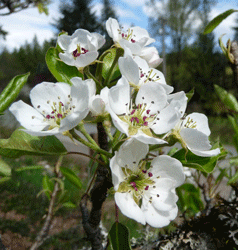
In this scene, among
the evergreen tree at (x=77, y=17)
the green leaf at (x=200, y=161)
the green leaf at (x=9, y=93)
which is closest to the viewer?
the green leaf at (x=200, y=161)

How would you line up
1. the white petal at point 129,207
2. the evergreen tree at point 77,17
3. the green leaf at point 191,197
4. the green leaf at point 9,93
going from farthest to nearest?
the evergreen tree at point 77,17 → the green leaf at point 191,197 → the green leaf at point 9,93 → the white petal at point 129,207

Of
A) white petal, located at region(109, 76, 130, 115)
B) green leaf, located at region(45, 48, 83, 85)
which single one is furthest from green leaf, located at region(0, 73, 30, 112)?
white petal, located at region(109, 76, 130, 115)

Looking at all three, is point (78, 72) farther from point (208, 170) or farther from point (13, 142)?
point (208, 170)

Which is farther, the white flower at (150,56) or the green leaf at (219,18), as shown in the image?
the green leaf at (219,18)

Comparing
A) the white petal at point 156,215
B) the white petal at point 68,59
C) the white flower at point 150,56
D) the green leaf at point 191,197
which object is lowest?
the green leaf at point 191,197

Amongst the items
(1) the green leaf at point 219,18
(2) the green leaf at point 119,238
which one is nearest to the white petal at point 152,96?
(2) the green leaf at point 119,238

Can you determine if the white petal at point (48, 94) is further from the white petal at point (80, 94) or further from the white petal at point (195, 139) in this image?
the white petal at point (195, 139)
